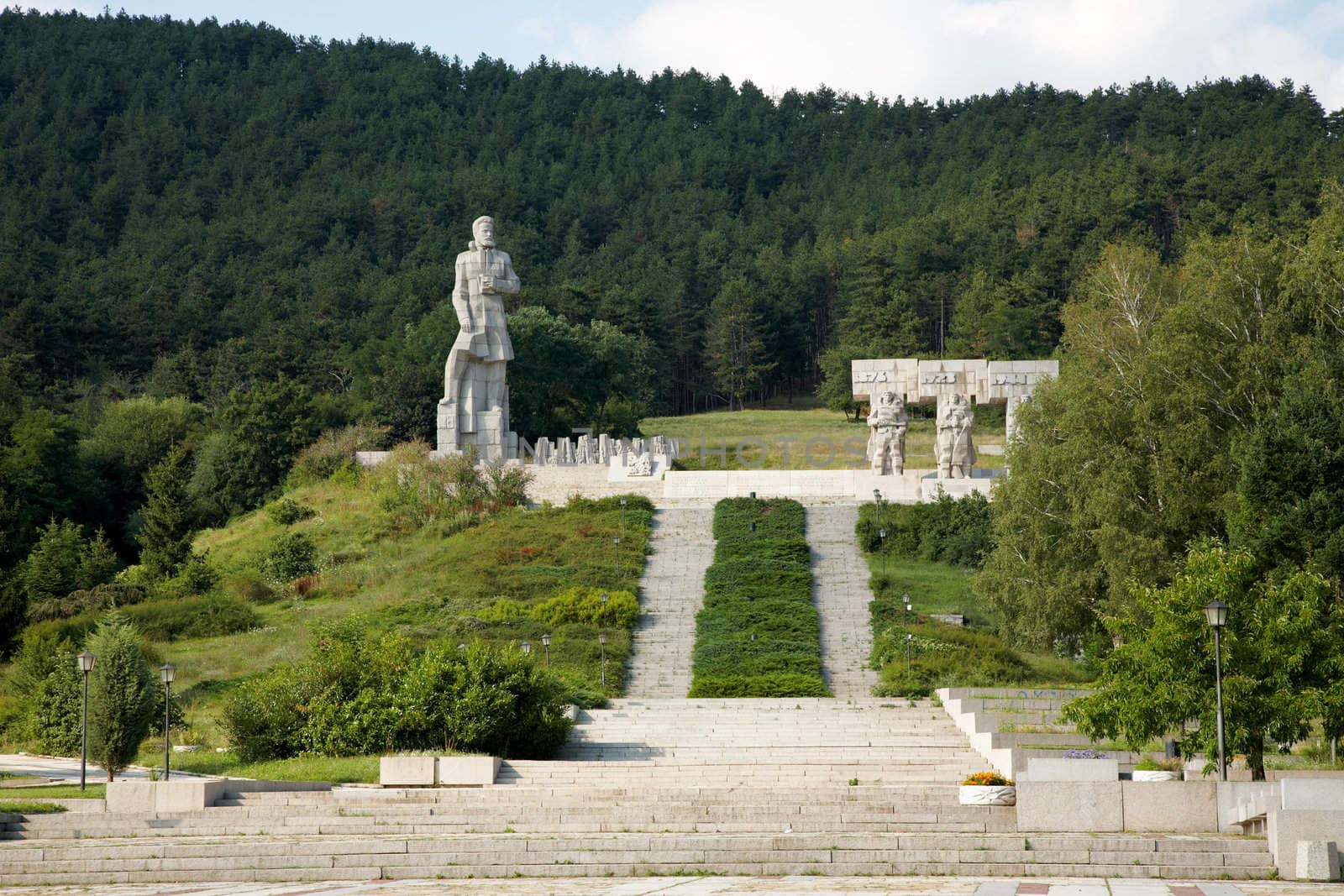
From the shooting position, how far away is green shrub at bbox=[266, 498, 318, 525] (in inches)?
1843

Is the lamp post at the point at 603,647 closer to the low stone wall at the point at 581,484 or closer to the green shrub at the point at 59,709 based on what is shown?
the green shrub at the point at 59,709

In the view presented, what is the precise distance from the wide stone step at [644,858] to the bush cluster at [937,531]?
22.8 m

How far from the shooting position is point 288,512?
154 ft

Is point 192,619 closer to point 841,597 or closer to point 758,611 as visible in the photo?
point 758,611

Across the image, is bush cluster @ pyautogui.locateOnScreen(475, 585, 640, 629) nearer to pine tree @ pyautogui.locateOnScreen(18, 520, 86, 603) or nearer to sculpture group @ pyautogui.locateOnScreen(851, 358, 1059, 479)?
pine tree @ pyautogui.locateOnScreen(18, 520, 86, 603)

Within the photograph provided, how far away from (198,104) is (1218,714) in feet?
309

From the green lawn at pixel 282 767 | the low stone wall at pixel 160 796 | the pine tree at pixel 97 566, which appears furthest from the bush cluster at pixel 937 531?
the low stone wall at pixel 160 796

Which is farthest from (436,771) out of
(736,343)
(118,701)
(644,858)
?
(736,343)

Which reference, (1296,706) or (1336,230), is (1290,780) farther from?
(1336,230)

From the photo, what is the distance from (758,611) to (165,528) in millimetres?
15821

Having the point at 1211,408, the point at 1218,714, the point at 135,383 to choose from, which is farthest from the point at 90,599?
the point at 135,383

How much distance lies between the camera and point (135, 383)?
7081cm

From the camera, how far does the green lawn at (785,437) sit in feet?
185

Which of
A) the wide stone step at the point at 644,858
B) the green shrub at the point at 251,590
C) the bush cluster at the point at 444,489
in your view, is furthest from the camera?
the bush cluster at the point at 444,489
